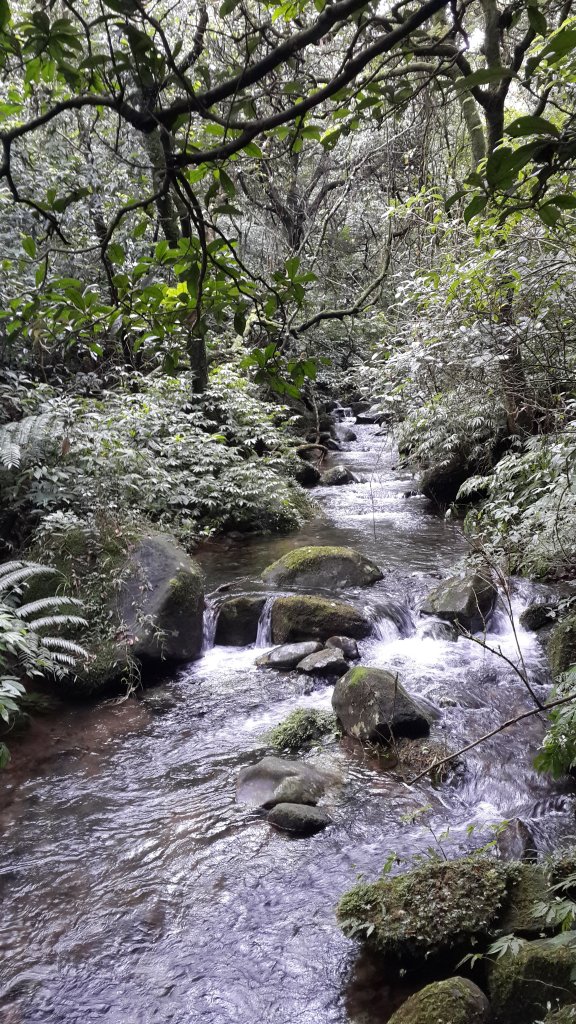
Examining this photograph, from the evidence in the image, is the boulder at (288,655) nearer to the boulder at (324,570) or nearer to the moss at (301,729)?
the moss at (301,729)

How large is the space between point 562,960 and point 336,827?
1936 mm

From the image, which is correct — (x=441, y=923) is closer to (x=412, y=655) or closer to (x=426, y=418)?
(x=412, y=655)

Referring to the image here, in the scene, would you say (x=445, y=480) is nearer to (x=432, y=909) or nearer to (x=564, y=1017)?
(x=432, y=909)

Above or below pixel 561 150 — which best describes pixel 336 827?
below

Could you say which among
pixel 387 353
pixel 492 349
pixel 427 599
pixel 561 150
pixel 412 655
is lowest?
pixel 412 655

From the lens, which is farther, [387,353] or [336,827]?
[387,353]

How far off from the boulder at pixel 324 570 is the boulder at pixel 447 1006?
562 cm

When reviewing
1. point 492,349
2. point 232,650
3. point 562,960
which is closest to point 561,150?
point 562,960

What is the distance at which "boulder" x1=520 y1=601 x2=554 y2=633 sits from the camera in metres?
6.81

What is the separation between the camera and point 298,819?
4.32 m

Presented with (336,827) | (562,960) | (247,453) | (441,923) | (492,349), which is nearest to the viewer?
(562,960)

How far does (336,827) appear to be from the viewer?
4328 millimetres

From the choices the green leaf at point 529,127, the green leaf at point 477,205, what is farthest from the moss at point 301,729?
the green leaf at point 529,127

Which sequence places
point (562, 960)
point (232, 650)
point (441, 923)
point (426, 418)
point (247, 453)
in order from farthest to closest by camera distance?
point (247, 453)
point (426, 418)
point (232, 650)
point (441, 923)
point (562, 960)
